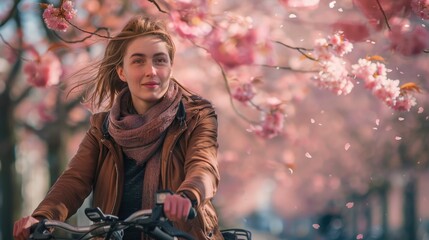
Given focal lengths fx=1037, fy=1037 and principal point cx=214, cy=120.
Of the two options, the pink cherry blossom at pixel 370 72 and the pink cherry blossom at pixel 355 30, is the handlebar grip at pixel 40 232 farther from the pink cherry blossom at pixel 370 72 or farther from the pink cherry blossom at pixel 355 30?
the pink cherry blossom at pixel 355 30

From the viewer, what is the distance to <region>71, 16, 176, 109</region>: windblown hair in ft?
16.4

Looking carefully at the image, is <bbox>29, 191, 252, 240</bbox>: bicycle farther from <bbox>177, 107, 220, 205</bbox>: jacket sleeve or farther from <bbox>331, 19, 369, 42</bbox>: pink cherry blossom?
<bbox>331, 19, 369, 42</bbox>: pink cherry blossom

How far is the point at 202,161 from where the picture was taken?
466 cm

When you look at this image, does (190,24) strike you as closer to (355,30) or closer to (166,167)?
(355,30)

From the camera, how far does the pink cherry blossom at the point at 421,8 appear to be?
298 inches

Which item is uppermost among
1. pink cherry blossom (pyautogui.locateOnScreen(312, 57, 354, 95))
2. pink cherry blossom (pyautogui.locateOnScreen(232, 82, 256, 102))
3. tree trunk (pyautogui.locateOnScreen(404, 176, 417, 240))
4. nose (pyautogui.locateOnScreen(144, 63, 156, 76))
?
nose (pyautogui.locateOnScreen(144, 63, 156, 76))

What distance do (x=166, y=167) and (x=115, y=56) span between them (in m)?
0.69

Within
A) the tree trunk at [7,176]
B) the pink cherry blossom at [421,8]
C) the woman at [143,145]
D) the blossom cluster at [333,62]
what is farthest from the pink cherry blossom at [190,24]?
the tree trunk at [7,176]

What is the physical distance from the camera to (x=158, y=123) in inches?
189


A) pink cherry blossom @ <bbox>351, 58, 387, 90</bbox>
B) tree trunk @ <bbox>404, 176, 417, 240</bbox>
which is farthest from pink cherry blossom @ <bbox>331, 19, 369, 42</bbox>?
tree trunk @ <bbox>404, 176, 417, 240</bbox>

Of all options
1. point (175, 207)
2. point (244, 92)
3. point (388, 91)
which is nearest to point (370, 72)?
point (388, 91)

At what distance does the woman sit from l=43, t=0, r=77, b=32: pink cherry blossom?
1.90m

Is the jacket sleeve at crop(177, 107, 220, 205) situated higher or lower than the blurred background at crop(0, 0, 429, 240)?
higher

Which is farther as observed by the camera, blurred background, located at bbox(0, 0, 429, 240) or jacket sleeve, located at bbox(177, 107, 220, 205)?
blurred background, located at bbox(0, 0, 429, 240)
